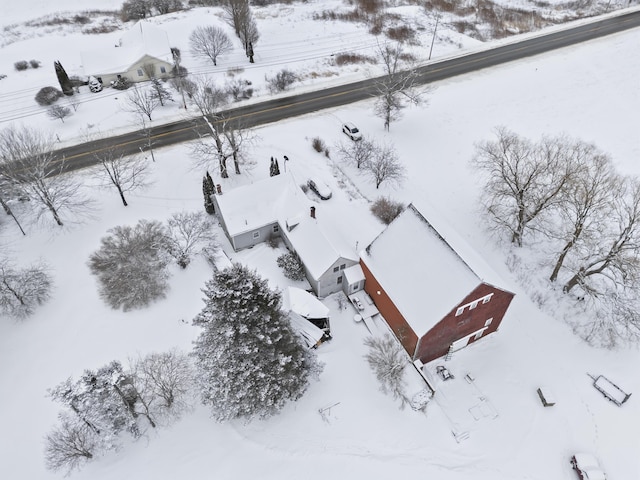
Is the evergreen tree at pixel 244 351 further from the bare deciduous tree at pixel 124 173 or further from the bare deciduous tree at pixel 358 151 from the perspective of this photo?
the bare deciduous tree at pixel 358 151

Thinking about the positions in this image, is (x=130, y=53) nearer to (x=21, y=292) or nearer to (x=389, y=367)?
(x=21, y=292)

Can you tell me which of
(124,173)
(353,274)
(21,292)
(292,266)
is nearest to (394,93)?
(353,274)

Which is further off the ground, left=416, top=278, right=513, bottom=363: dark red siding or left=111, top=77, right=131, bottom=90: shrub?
left=111, top=77, right=131, bottom=90: shrub

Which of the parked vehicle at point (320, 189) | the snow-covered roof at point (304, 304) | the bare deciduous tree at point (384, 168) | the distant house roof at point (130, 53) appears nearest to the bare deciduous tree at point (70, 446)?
the snow-covered roof at point (304, 304)

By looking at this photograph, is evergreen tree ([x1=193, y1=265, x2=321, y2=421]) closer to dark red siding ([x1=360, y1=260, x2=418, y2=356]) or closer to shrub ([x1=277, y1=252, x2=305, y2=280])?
dark red siding ([x1=360, y1=260, x2=418, y2=356])

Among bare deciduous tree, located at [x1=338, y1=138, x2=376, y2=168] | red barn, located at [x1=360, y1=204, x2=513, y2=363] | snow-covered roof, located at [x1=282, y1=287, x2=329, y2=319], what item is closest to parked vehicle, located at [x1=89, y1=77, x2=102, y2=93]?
bare deciduous tree, located at [x1=338, y1=138, x2=376, y2=168]

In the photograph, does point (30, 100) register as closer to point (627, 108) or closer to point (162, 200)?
point (162, 200)

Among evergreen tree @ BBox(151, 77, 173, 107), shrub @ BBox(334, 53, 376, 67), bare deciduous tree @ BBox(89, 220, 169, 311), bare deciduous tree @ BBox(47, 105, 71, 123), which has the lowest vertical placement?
bare deciduous tree @ BBox(89, 220, 169, 311)
